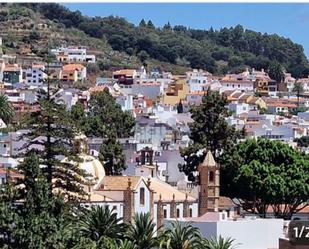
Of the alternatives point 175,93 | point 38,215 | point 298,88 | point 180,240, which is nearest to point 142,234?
point 180,240

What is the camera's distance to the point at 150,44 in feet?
437

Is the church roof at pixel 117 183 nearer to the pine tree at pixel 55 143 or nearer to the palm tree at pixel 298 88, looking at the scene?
the pine tree at pixel 55 143

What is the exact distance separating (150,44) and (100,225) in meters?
107

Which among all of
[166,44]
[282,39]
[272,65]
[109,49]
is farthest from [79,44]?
[282,39]

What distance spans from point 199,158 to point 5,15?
8751 cm

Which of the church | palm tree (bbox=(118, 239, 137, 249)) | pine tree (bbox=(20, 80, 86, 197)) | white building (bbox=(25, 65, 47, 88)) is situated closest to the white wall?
pine tree (bbox=(20, 80, 86, 197))

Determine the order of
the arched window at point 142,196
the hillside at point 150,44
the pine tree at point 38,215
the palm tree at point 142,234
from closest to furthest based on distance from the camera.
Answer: the pine tree at point 38,215 → the palm tree at point 142,234 → the arched window at point 142,196 → the hillside at point 150,44

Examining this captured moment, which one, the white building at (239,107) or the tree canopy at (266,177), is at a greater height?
the white building at (239,107)

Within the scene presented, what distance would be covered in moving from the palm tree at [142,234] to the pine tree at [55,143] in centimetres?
194

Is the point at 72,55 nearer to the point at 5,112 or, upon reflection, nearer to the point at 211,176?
the point at 5,112

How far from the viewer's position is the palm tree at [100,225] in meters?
27.1

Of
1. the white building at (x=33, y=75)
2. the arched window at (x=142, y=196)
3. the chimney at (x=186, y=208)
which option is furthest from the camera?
the white building at (x=33, y=75)

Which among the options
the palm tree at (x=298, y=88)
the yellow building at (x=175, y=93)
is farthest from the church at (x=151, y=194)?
the palm tree at (x=298, y=88)

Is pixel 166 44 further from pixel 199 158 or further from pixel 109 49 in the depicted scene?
pixel 199 158
